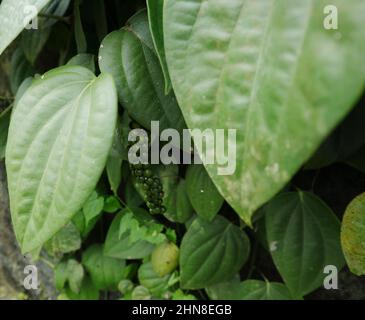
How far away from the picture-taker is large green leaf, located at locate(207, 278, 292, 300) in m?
0.64

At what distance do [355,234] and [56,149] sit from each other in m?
0.33

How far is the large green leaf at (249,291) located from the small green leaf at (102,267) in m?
0.18

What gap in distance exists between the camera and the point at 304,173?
617 mm

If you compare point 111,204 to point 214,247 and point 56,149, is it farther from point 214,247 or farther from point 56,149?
point 56,149

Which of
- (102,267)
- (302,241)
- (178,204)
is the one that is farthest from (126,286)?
(302,241)

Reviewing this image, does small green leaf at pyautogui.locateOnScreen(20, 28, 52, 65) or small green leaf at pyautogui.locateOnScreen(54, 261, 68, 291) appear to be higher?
small green leaf at pyautogui.locateOnScreen(20, 28, 52, 65)

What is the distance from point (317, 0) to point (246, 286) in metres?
0.48

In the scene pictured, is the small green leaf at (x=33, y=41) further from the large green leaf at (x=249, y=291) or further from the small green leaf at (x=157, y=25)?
the large green leaf at (x=249, y=291)

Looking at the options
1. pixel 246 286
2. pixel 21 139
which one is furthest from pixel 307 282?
pixel 21 139

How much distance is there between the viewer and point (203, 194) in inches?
23.8

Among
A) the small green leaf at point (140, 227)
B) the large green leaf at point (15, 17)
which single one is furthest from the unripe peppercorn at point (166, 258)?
the large green leaf at point (15, 17)

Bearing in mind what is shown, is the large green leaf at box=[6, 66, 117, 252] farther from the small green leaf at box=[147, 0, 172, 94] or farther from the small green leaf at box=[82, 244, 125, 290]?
the small green leaf at box=[82, 244, 125, 290]

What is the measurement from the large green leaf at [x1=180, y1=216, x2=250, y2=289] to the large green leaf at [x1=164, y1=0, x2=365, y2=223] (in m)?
0.36

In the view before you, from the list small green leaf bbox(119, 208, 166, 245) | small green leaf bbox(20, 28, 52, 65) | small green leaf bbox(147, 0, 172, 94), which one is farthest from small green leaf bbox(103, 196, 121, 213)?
small green leaf bbox(147, 0, 172, 94)
